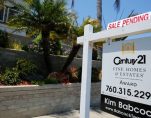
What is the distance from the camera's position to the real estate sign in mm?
3391

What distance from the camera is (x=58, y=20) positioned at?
35.0ft

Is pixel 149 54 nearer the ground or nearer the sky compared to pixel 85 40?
nearer the ground

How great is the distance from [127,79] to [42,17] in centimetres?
750

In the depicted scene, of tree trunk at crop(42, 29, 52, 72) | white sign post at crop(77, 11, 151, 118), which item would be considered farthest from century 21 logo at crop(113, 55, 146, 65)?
tree trunk at crop(42, 29, 52, 72)

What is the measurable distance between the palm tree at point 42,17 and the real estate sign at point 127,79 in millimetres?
6773

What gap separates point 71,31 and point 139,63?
298 inches

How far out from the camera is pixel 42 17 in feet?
34.7

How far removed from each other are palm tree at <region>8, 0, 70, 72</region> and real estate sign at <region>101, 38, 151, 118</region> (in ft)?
22.2

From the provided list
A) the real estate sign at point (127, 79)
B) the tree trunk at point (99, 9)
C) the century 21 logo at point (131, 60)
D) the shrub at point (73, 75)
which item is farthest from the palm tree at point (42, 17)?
the century 21 logo at point (131, 60)

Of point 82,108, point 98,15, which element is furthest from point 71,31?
point 82,108

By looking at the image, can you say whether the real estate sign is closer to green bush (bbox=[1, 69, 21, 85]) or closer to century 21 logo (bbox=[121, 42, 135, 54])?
century 21 logo (bbox=[121, 42, 135, 54])

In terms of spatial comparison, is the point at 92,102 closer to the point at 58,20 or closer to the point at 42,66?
the point at 42,66

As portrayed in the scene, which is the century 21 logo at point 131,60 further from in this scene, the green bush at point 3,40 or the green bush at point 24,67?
the green bush at point 3,40

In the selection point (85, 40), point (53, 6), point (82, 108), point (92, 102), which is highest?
point (53, 6)
